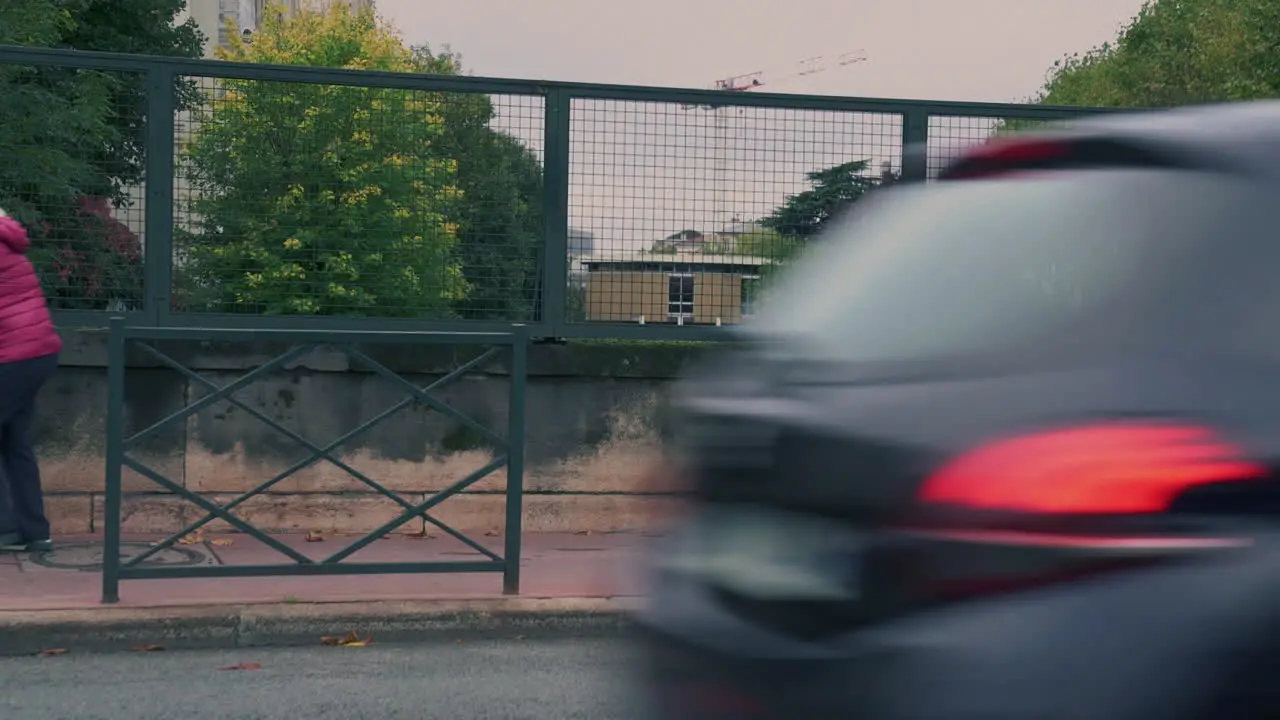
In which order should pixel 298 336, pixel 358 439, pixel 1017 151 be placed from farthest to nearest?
pixel 358 439 < pixel 298 336 < pixel 1017 151

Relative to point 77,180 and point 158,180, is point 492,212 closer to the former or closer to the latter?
point 158,180

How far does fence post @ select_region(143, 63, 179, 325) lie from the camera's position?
830 centimetres

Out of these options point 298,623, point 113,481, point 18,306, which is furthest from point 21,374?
point 298,623

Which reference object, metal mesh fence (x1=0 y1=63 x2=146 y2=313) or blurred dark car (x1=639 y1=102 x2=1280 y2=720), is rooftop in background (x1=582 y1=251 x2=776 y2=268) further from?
blurred dark car (x1=639 y1=102 x2=1280 y2=720)

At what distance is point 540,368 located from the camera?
28.5ft

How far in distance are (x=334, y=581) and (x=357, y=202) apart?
7.69 feet

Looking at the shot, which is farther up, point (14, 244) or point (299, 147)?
point (299, 147)

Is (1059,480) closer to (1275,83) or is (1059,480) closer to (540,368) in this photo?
(540,368)

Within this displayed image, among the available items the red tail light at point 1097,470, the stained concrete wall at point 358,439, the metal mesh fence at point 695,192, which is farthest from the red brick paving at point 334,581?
the red tail light at point 1097,470

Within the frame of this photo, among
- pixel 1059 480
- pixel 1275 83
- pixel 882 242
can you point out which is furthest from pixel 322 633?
pixel 1275 83

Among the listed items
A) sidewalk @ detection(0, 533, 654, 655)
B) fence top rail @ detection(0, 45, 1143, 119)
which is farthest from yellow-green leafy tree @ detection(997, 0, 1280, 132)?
sidewalk @ detection(0, 533, 654, 655)

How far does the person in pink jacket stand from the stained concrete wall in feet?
2.07

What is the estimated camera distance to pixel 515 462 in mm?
6762

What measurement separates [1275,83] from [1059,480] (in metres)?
44.5
